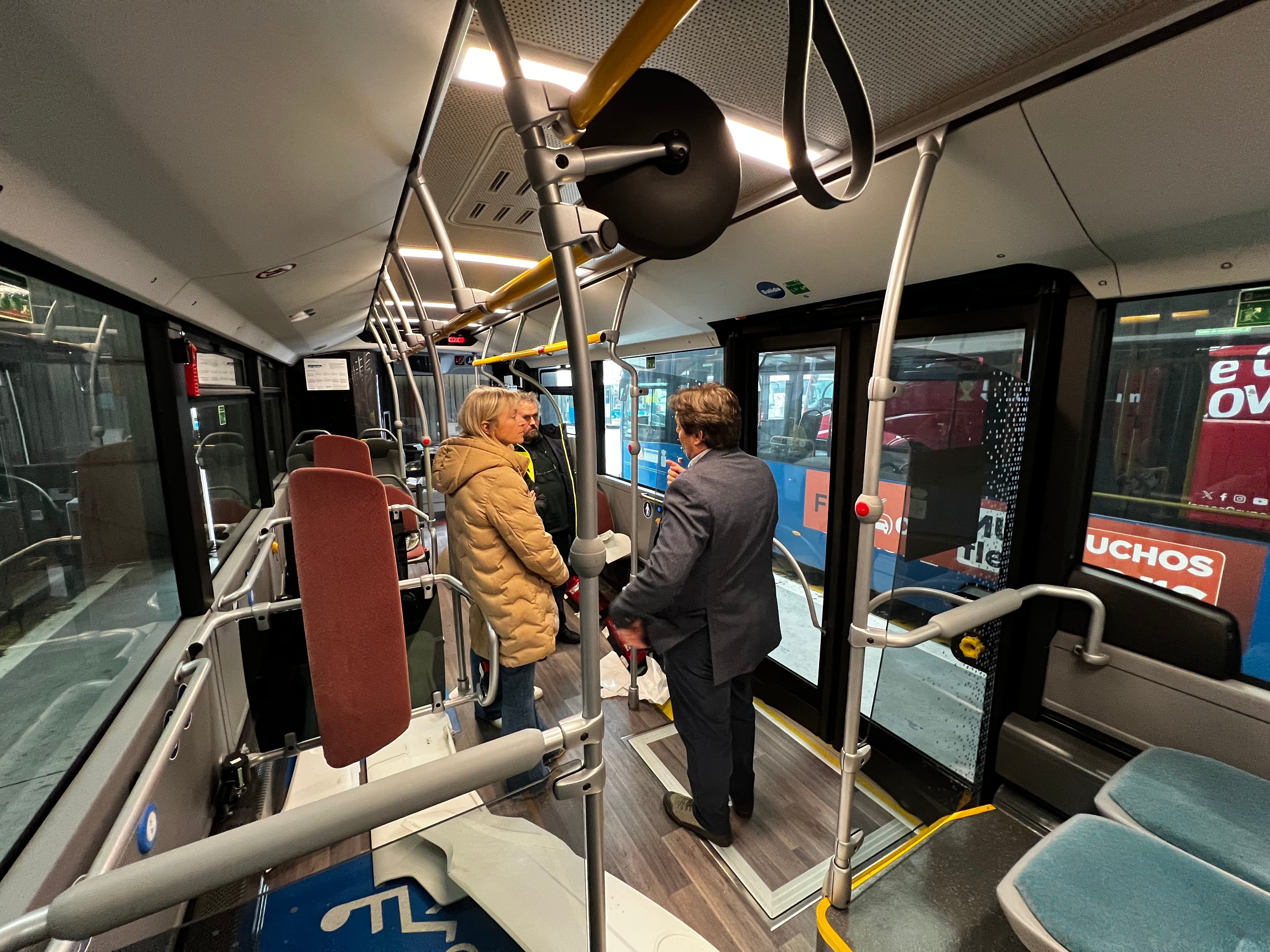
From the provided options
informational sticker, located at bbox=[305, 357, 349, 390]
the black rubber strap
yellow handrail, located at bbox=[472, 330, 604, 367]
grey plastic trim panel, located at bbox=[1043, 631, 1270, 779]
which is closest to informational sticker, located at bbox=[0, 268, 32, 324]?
yellow handrail, located at bbox=[472, 330, 604, 367]

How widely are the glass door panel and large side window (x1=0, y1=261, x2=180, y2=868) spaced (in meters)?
2.47

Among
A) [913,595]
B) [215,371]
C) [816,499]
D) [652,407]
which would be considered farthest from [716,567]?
Result: [652,407]

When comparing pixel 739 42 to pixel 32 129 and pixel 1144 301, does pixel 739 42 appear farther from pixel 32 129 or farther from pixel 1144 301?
pixel 1144 301

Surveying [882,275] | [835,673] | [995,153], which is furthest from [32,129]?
[835,673]

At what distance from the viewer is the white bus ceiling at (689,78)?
0.78 metres

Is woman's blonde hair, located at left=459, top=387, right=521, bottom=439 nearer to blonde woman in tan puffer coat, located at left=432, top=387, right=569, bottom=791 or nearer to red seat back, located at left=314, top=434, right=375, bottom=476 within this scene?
blonde woman in tan puffer coat, located at left=432, top=387, right=569, bottom=791

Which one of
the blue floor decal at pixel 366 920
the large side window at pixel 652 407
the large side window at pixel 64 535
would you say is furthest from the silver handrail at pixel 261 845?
the large side window at pixel 652 407

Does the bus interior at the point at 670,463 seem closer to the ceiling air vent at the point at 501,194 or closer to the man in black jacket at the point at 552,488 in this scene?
the ceiling air vent at the point at 501,194

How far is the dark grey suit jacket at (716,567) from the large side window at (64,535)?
144 centimetres

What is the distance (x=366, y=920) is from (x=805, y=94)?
1520 millimetres

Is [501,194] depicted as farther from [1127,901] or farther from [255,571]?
[1127,901]

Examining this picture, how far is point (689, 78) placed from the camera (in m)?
1.15

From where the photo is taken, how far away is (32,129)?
2.52 feet

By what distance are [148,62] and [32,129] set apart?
0.20 m
